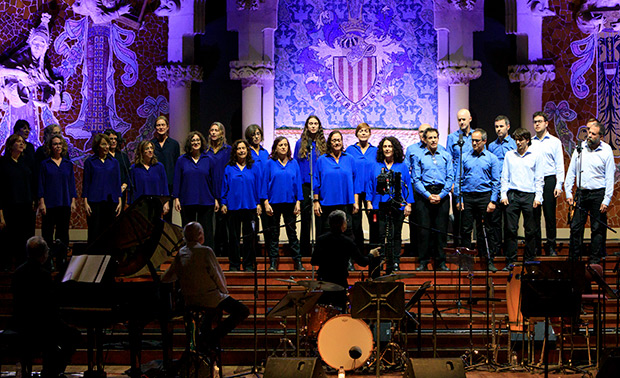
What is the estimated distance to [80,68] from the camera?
11414 mm

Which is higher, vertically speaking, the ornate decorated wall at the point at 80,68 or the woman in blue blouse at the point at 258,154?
the ornate decorated wall at the point at 80,68

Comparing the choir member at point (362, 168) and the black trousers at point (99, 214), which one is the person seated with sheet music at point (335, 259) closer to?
the choir member at point (362, 168)

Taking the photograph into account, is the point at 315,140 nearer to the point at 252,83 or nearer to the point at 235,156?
the point at 235,156

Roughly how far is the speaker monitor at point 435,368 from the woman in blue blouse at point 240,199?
345cm

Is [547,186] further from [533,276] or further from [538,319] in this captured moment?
[533,276]

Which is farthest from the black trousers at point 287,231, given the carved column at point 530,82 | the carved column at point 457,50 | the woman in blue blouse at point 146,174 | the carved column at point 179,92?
the carved column at point 530,82

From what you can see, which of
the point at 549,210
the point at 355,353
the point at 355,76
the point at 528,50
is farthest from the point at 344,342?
the point at 528,50

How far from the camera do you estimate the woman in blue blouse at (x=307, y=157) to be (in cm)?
891

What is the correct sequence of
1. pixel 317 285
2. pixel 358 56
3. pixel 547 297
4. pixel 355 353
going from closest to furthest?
pixel 547 297
pixel 317 285
pixel 355 353
pixel 358 56

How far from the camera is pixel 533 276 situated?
6.13m

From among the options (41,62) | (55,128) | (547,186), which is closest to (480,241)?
(547,186)

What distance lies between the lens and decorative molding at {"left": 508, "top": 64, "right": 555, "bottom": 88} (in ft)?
35.7

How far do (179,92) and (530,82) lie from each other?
16.5ft

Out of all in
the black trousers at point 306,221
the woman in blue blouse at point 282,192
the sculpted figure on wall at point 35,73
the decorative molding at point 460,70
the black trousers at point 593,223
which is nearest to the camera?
the black trousers at point 593,223
